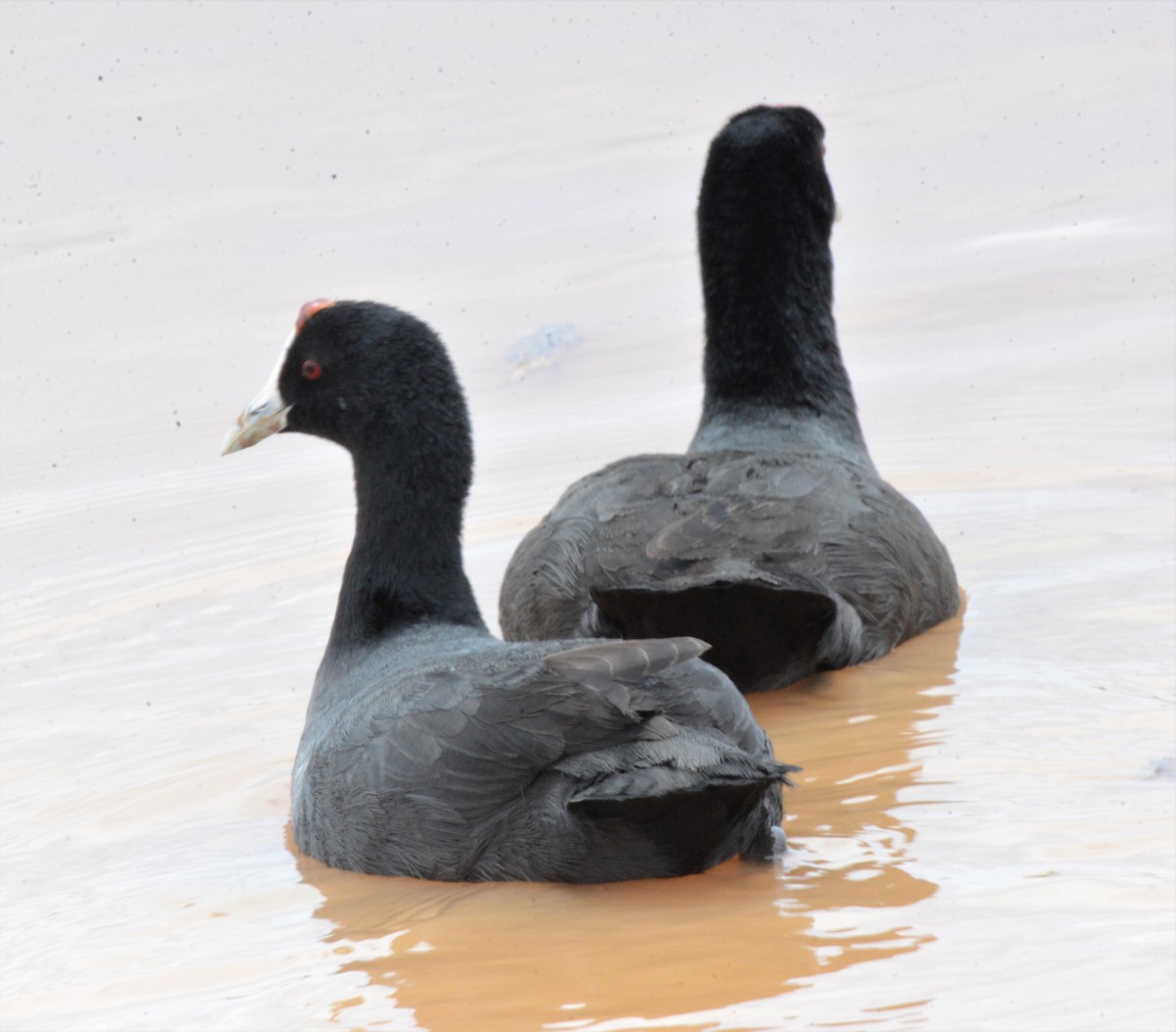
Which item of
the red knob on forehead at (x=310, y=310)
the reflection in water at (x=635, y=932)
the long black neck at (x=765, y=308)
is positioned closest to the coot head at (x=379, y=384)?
the red knob on forehead at (x=310, y=310)

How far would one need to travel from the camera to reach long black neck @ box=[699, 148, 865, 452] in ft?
26.7

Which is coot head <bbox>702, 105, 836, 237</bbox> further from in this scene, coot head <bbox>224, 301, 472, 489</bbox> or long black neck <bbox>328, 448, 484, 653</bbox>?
long black neck <bbox>328, 448, 484, 653</bbox>

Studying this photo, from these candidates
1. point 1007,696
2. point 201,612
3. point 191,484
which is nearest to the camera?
point 1007,696

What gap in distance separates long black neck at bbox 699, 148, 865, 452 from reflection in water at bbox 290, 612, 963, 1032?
8.65ft

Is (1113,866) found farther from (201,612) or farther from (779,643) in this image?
(201,612)

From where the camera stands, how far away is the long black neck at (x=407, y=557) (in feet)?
20.2

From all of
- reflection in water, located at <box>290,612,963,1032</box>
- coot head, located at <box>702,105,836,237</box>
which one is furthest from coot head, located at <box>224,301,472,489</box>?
coot head, located at <box>702,105,836,237</box>

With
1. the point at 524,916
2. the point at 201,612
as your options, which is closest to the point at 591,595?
the point at 524,916

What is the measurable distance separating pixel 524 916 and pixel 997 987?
123cm

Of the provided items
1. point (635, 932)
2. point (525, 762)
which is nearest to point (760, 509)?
point (525, 762)

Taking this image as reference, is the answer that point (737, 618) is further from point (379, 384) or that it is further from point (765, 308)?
point (765, 308)

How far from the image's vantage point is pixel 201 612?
28.8 ft

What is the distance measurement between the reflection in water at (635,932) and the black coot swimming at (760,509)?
27.4 inches

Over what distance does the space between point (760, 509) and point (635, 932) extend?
2175 millimetres
